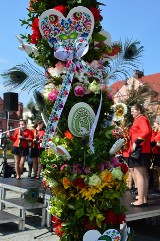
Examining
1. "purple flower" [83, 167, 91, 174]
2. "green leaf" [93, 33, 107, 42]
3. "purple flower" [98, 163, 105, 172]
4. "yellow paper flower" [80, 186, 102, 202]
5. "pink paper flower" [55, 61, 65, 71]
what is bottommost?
"yellow paper flower" [80, 186, 102, 202]

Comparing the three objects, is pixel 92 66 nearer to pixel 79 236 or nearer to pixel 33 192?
pixel 33 192

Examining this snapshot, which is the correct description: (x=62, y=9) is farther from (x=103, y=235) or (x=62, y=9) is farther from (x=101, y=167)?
(x=103, y=235)

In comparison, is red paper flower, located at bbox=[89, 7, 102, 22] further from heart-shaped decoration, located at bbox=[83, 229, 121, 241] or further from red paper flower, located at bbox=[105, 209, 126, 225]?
heart-shaped decoration, located at bbox=[83, 229, 121, 241]

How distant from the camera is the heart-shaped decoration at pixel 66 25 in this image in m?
3.75

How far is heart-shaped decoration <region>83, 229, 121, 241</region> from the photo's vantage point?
3.55m

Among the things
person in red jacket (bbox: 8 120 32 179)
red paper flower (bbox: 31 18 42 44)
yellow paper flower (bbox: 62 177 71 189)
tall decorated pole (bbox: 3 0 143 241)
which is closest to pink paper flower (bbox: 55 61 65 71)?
tall decorated pole (bbox: 3 0 143 241)

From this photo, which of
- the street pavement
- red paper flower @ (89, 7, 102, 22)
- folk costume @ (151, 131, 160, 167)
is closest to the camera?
red paper flower @ (89, 7, 102, 22)

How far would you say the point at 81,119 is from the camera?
12.0 ft

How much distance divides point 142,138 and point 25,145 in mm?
4994

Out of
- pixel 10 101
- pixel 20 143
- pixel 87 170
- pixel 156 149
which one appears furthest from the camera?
pixel 10 101

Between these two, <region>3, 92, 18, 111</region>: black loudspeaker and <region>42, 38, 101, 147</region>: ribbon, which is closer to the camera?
<region>42, 38, 101, 147</region>: ribbon

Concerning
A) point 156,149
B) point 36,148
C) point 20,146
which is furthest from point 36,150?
point 156,149

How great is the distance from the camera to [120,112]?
14.2 feet

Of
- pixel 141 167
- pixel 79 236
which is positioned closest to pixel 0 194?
pixel 141 167
